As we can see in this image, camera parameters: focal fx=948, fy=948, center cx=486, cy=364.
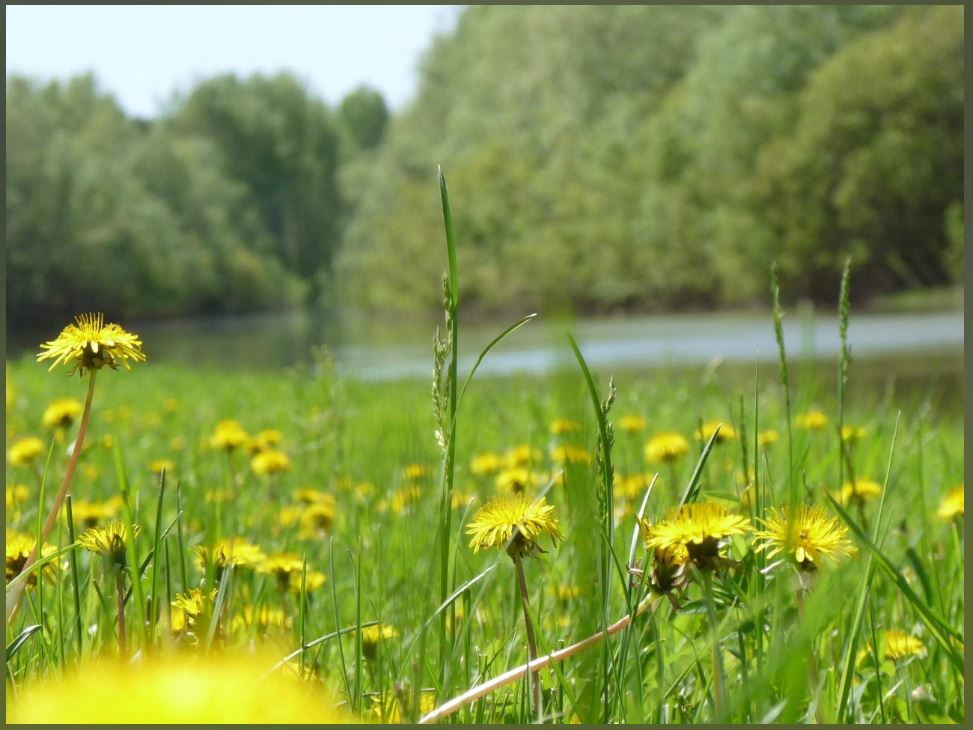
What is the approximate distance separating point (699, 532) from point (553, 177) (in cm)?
2234

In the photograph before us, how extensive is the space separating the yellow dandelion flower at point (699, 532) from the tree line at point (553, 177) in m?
13.1

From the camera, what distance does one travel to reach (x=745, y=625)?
0.64 m

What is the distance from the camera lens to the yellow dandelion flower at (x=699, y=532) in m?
0.51

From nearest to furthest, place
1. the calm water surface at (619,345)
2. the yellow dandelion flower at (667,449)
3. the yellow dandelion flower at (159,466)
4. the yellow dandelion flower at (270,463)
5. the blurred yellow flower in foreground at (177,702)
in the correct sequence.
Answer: the blurred yellow flower in foreground at (177,702)
the yellow dandelion flower at (667,449)
the yellow dandelion flower at (270,463)
the yellow dandelion flower at (159,466)
the calm water surface at (619,345)

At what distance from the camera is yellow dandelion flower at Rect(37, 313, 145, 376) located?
608 mm

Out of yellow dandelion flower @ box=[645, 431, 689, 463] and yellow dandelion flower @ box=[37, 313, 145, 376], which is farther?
yellow dandelion flower @ box=[645, 431, 689, 463]

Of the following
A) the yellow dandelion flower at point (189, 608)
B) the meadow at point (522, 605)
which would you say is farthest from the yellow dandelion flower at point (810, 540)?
the yellow dandelion flower at point (189, 608)

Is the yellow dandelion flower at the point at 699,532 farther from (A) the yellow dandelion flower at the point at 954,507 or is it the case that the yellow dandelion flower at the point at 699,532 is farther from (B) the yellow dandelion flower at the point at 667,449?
(B) the yellow dandelion flower at the point at 667,449

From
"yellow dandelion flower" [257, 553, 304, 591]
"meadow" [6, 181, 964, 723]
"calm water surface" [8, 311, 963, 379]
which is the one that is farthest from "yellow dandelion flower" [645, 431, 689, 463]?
"calm water surface" [8, 311, 963, 379]

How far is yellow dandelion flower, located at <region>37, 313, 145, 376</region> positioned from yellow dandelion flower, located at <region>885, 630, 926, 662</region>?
2.47 feet

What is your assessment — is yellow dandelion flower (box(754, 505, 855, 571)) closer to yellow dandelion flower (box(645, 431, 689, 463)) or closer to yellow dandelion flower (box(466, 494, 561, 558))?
yellow dandelion flower (box(466, 494, 561, 558))

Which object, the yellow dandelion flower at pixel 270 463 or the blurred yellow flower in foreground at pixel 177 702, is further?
the yellow dandelion flower at pixel 270 463

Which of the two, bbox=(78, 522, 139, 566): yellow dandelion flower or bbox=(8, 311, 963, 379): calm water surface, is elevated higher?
bbox=(78, 522, 139, 566): yellow dandelion flower

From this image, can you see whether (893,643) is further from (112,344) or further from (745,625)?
(112,344)
